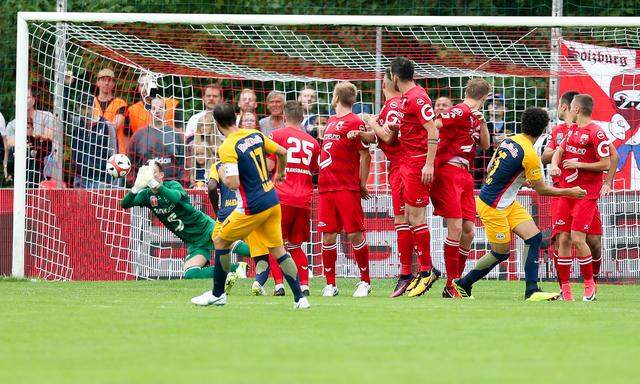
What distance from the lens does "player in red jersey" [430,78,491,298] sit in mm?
13297

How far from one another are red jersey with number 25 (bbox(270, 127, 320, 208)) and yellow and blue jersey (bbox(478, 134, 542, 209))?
2.04 meters

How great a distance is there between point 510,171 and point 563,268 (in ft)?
4.29

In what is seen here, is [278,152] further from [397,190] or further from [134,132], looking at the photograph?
[134,132]

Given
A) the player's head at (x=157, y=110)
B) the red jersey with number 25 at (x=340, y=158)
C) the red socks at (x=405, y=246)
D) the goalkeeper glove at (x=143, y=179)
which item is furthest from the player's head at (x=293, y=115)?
the player's head at (x=157, y=110)

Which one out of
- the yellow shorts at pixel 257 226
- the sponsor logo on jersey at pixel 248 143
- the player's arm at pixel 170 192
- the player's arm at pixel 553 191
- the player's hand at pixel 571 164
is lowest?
the yellow shorts at pixel 257 226

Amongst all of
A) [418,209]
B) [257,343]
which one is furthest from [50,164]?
[257,343]

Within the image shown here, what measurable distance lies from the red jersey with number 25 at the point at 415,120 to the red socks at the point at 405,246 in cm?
85

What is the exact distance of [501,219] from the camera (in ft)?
42.2

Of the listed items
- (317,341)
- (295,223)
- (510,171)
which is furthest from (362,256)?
(317,341)

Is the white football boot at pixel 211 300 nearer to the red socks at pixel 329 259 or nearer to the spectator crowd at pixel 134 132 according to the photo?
the red socks at pixel 329 259

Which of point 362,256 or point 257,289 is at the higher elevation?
point 362,256

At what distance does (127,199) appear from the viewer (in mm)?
16047

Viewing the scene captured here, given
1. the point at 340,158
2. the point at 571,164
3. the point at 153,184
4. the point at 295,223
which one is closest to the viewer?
the point at 571,164

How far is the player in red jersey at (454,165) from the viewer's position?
43.6 ft
